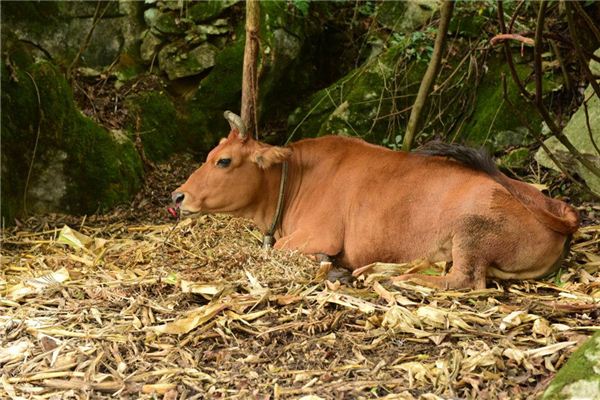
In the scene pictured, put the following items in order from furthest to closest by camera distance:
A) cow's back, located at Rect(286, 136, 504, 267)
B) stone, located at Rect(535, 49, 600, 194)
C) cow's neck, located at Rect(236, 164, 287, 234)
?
stone, located at Rect(535, 49, 600, 194) < cow's neck, located at Rect(236, 164, 287, 234) < cow's back, located at Rect(286, 136, 504, 267)

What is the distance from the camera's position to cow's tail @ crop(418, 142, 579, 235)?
528 cm

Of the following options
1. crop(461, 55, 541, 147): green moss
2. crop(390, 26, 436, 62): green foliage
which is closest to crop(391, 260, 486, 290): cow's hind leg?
crop(461, 55, 541, 147): green moss

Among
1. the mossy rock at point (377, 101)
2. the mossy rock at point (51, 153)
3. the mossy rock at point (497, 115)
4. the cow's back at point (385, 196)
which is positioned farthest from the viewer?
the mossy rock at point (377, 101)

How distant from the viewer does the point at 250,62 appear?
7109mm

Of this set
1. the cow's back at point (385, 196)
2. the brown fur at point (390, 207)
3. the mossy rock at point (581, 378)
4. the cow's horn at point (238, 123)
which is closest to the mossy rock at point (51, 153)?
the brown fur at point (390, 207)

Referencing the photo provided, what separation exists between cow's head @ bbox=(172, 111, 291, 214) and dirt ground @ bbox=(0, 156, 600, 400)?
51cm

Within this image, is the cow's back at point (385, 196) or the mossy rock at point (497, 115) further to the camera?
the mossy rock at point (497, 115)

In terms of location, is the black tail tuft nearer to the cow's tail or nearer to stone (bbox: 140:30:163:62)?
the cow's tail

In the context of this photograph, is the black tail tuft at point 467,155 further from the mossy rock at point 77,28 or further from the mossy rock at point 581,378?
the mossy rock at point 77,28

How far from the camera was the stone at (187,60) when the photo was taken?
382 inches

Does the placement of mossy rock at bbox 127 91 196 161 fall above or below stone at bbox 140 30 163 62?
below

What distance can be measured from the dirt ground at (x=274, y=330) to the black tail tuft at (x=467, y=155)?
847mm

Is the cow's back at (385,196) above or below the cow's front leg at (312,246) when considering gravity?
above

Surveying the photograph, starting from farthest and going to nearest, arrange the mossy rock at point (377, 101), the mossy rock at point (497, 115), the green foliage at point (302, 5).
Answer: the green foliage at point (302, 5) → the mossy rock at point (377, 101) → the mossy rock at point (497, 115)
